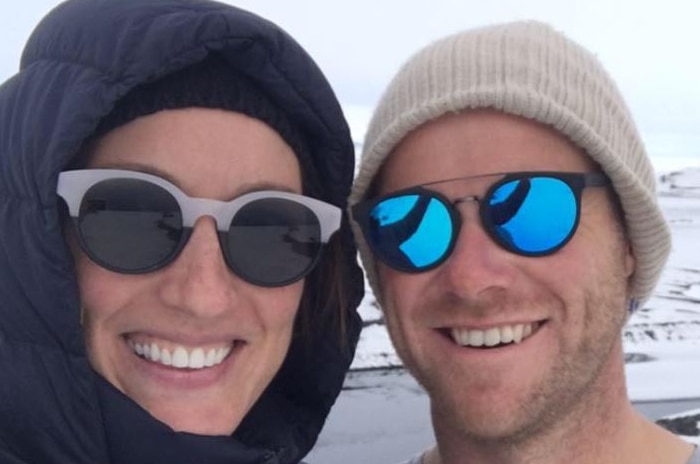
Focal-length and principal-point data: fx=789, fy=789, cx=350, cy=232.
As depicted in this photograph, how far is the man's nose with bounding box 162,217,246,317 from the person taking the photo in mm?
1742

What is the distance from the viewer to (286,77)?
188 centimetres

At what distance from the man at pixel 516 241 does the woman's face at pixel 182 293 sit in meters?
0.47


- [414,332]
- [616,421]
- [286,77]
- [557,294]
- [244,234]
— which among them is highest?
[286,77]

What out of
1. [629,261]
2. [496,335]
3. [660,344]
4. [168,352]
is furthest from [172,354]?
[660,344]

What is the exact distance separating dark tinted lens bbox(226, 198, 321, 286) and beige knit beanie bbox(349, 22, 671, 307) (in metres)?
0.35

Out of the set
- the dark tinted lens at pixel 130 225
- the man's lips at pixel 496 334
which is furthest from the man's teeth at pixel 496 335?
the dark tinted lens at pixel 130 225

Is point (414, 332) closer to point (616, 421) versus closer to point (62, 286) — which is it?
point (616, 421)

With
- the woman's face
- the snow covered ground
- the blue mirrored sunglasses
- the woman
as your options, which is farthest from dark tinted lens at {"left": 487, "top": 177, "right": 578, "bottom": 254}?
the snow covered ground

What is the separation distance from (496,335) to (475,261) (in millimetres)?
212

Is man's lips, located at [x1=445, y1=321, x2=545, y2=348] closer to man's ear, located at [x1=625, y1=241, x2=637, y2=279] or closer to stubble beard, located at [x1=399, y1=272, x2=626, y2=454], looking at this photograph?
stubble beard, located at [x1=399, y1=272, x2=626, y2=454]

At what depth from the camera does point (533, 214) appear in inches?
78.4

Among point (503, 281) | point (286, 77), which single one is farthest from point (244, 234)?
point (503, 281)

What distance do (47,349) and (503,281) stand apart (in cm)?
109

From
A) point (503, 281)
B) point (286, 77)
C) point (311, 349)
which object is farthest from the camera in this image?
point (311, 349)
